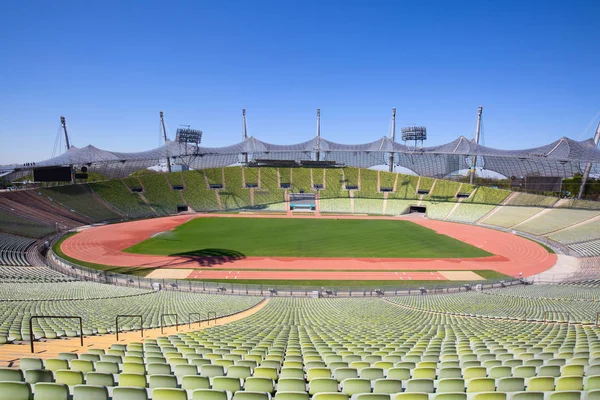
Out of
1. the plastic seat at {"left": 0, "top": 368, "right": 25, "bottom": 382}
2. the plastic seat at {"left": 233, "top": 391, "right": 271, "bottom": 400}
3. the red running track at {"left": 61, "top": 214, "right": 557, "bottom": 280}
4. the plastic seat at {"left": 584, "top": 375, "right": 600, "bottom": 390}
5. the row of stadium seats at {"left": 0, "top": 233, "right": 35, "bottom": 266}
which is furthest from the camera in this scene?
the red running track at {"left": 61, "top": 214, "right": 557, "bottom": 280}

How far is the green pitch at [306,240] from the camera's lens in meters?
40.1

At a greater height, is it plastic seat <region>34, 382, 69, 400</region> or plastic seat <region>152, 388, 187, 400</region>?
plastic seat <region>34, 382, 69, 400</region>

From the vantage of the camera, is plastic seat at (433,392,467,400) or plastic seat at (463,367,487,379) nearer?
plastic seat at (433,392,467,400)

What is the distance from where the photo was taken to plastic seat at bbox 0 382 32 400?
4055 mm

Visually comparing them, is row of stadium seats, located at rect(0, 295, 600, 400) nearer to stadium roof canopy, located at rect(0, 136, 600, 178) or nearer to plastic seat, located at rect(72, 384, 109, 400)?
plastic seat, located at rect(72, 384, 109, 400)

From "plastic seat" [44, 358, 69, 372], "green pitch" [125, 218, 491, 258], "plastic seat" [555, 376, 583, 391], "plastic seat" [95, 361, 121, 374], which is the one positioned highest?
"plastic seat" [555, 376, 583, 391]

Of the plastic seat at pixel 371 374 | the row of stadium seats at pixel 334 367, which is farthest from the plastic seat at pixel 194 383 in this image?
the plastic seat at pixel 371 374

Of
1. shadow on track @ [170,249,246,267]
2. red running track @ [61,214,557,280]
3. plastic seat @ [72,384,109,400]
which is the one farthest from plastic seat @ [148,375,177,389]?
shadow on track @ [170,249,246,267]

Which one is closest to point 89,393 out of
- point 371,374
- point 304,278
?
point 371,374

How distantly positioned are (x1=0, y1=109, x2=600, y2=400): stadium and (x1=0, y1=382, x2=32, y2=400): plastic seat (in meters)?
0.02

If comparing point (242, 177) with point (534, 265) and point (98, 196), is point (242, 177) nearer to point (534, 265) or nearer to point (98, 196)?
point (98, 196)

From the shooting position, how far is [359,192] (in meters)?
77.0

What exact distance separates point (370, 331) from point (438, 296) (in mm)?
14673

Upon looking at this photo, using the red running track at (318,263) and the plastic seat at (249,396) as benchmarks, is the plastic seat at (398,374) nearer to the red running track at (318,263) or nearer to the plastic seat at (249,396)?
the plastic seat at (249,396)
